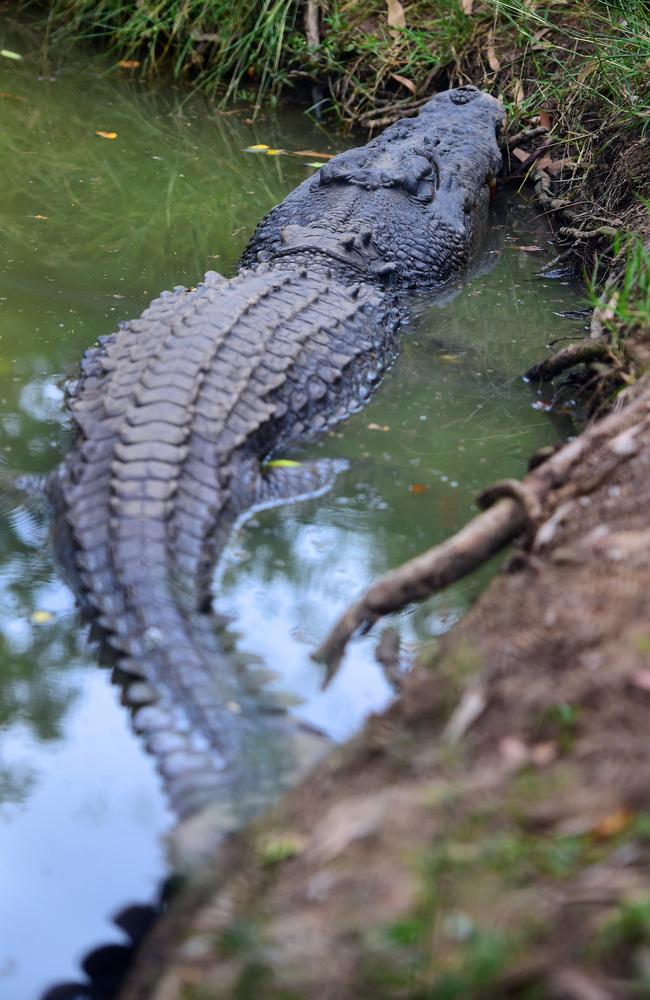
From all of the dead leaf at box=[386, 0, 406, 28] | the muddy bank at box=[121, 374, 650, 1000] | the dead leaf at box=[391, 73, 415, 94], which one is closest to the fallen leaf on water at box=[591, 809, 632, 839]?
the muddy bank at box=[121, 374, 650, 1000]

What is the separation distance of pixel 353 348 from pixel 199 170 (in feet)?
10.5

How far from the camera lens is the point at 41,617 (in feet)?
10.7

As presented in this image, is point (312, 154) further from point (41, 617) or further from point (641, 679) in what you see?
point (641, 679)

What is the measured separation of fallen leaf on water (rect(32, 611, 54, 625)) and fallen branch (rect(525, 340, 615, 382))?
2473mm

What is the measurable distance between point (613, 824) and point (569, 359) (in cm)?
300

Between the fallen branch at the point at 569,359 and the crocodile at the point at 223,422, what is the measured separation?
28.4 inches

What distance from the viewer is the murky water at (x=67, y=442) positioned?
2531 millimetres

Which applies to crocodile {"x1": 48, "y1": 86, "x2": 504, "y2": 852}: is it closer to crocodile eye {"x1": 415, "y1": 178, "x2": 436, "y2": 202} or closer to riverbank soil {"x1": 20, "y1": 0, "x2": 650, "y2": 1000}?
crocodile eye {"x1": 415, "y1": 178, "x2": 436, "y2": 202}

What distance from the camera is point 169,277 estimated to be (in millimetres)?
5719

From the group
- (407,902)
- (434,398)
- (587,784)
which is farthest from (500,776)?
(434,398)

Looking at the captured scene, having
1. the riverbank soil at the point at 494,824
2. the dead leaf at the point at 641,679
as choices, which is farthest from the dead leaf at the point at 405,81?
the dead leaf at the point at 641,679

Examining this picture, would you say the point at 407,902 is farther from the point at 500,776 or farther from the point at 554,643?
the point at 554,643

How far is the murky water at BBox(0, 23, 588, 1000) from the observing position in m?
2.53

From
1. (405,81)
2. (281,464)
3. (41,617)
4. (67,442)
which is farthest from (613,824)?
(405,81)
